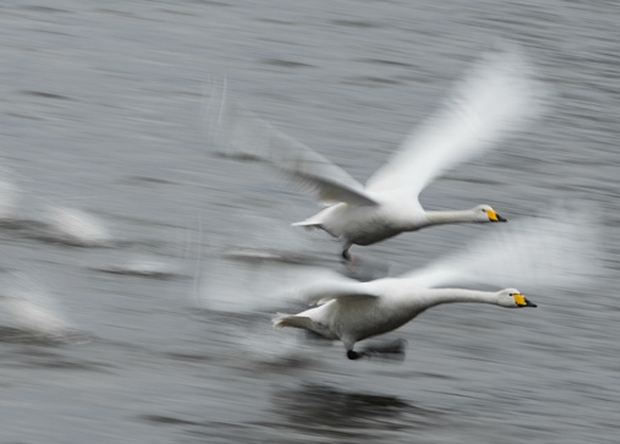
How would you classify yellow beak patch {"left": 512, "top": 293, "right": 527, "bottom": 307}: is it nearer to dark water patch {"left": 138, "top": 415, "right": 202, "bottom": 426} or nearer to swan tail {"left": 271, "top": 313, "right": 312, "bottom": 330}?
swan tail {"left": 271, "top": 313, "right": 312, "bottom": 330}

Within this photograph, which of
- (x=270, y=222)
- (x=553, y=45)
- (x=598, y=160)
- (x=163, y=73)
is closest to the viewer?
(x=270, y=222)

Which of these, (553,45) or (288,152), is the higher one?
(553,45)

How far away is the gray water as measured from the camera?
9461mm

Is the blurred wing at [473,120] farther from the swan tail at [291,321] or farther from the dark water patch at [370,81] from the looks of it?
the dark water patch at [370,81]

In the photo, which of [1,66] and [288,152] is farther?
[1,66]

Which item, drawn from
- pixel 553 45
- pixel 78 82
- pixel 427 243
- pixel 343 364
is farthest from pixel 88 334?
pixel 553 45

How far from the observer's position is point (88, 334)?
10133mm

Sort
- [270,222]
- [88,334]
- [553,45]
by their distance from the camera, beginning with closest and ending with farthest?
[88,334] → [270,222] → [553,45]

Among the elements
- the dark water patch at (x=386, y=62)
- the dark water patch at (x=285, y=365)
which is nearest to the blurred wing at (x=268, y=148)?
the dark water patch at (x=285, y=365)

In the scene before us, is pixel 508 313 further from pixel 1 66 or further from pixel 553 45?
pixel 553 45

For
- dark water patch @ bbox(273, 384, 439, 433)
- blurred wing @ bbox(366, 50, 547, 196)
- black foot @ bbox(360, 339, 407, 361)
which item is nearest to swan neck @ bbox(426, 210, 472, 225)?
blurred wing @ bbox(366, 50, 547, 196)

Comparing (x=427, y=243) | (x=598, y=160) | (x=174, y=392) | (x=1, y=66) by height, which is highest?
(x=1, y=66)

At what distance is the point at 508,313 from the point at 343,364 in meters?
1.95

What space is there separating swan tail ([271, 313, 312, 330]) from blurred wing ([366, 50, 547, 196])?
A: 147 cm
